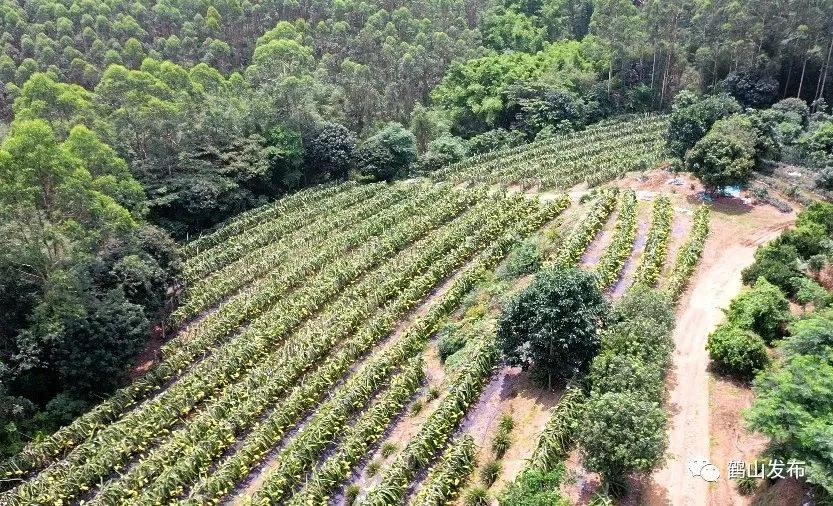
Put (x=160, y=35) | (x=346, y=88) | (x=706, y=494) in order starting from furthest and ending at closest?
(x=160, y=35), (x=346, y=88), (x=706, y=494)

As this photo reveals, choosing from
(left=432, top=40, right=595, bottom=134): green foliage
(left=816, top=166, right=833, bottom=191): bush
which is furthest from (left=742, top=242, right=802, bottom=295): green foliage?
(left=432, top=40, right=595, bottom=134): green foliage

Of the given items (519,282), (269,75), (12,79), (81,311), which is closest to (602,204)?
(519,282)

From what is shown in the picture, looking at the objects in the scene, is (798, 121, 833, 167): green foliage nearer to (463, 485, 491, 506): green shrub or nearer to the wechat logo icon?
the wechat logo icon

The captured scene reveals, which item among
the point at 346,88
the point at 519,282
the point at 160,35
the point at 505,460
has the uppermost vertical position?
the point at 160,35

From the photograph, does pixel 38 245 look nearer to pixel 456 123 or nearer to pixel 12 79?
pixel 12 79


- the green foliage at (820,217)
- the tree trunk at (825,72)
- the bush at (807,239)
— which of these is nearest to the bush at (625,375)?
the bush at (807,239)

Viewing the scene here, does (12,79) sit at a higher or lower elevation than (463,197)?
higher

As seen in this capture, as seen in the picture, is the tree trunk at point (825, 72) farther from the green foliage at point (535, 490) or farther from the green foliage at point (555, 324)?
the green foliage at point (535, 490)
